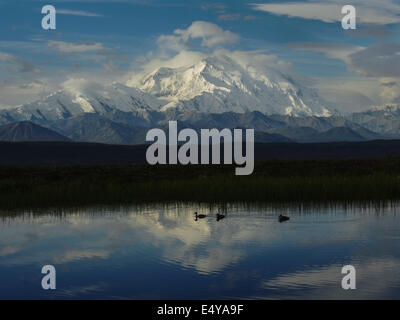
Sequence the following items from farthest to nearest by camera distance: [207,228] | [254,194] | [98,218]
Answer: [254,194], [98,218], [207,228]

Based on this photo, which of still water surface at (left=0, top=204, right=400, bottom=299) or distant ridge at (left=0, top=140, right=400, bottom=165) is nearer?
still water surface at (left=0, top=204, right=400, bottom=299)

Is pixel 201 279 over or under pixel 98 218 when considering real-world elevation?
under

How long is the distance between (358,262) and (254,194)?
18274 mm

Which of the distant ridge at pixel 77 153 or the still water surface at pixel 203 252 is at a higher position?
the distant ridge at pixel 77 153

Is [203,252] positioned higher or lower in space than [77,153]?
lower

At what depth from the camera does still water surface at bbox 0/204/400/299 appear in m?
18.9

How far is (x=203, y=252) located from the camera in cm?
2453

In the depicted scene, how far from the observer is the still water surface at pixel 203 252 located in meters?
18.9

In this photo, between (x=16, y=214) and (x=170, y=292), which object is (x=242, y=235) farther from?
(x=16, y=214)

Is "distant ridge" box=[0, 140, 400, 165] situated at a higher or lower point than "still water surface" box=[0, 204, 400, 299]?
higher

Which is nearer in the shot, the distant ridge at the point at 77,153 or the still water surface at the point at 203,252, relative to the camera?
the still water surface at the point at 203,252
